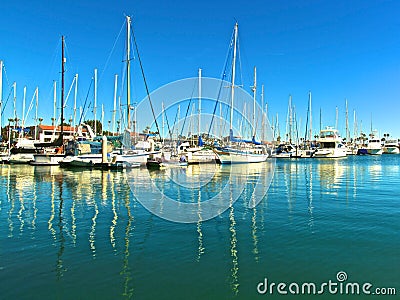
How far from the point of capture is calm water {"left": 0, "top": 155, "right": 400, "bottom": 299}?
25.8 ft

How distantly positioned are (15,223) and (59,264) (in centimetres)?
584

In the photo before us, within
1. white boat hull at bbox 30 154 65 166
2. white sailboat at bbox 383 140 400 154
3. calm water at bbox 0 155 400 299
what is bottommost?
calm water at bbox 0 155 400 299

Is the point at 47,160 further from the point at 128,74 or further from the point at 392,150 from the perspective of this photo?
the point at 392,150

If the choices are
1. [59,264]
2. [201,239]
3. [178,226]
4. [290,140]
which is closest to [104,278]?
Answer: [59,264]

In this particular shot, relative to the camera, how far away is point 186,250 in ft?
33.9

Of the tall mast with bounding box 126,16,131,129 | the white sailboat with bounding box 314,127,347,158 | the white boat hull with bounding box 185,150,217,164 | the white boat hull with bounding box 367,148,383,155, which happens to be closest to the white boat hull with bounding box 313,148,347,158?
the white sailboat with bounding box 314,127,347,158

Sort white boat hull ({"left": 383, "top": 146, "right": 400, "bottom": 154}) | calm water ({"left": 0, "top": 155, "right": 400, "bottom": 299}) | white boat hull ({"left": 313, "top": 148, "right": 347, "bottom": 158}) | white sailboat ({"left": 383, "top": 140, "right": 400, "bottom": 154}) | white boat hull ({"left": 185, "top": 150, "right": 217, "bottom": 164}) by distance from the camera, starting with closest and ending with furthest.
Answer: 1. calm water ({"left": 0, "top": 155, "right": 400, "bottom": 299})
2. white boat hull ({"left": 185, "top": 150, "right": 217, "bottom": 164})
3. white boat hull ({"left": 313, "top": 148, "right": 347, "bottom": 158})
4. white boat hull ({"left": 383, "top": 146, "right": 400, "bottom": 154})
5. white sailboat ({"left": 383, "top": 140, "right": 400, "bottom": 154})

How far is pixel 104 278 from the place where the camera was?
8.18m

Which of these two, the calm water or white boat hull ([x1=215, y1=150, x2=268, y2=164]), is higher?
white boat hull ([x1=215, y1=150, x2=268, y2=164])

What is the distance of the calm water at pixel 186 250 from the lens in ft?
25.8

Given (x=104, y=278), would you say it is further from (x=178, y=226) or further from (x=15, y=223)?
(x=15, y=223)

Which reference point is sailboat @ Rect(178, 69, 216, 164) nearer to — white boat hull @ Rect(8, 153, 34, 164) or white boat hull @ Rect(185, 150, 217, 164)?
white boat hull @ Rect(185, 150, 217, 164)

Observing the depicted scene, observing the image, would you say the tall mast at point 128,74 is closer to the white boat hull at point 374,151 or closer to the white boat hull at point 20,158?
the white boat hull at point 20,158

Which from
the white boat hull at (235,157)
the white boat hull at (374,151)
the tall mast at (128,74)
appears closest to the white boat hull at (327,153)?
the white boat hull at (235,157)
